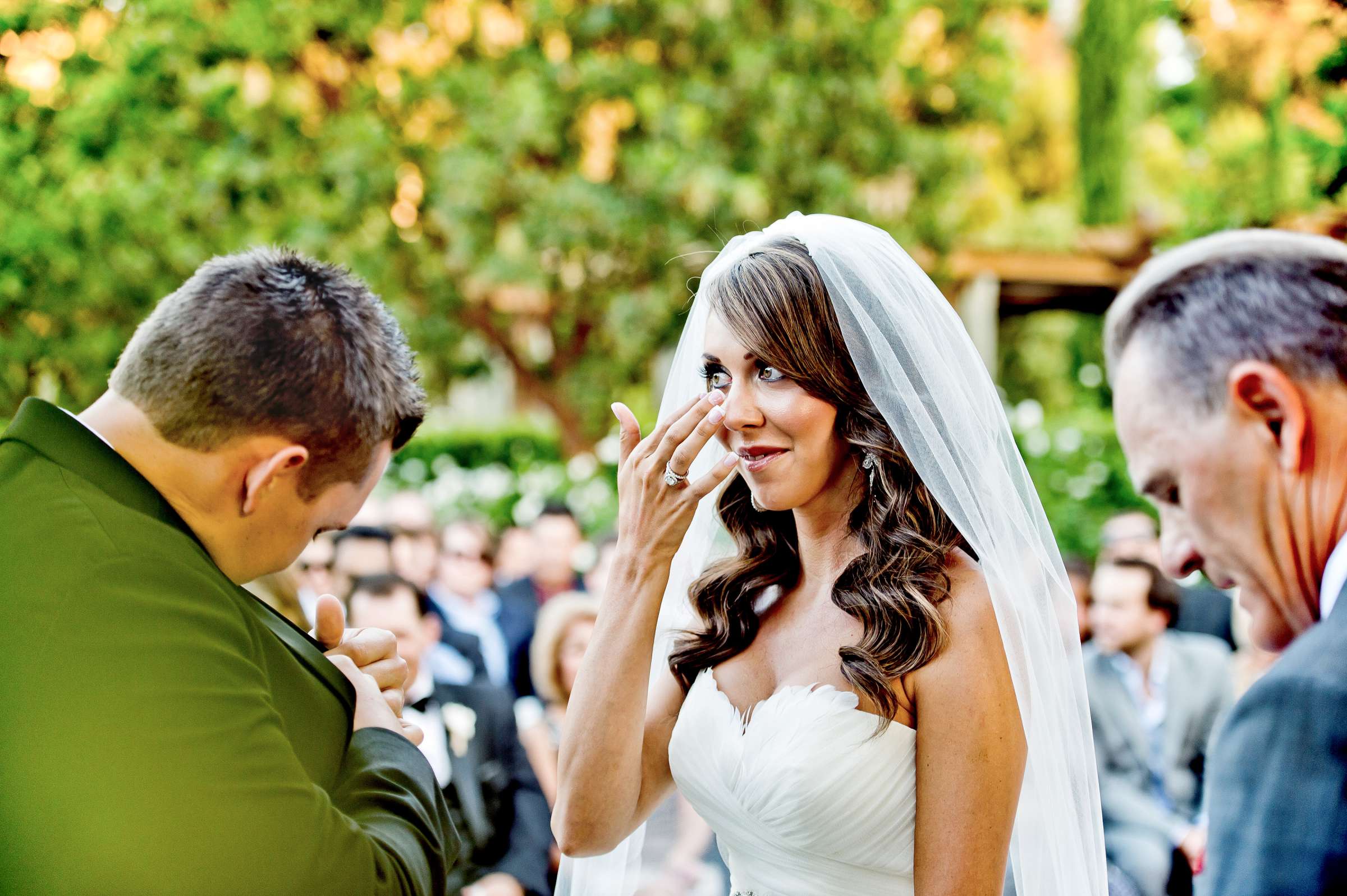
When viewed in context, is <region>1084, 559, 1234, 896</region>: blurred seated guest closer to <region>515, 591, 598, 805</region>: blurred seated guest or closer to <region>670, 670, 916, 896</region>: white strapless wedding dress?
<region>515, 591, 598, 805</region>: blurred seated guest

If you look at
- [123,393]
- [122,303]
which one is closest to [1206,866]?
[123,393]

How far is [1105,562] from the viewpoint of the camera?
Result: 5609 millimetres

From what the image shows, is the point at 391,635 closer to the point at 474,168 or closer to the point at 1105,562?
the point at 1105,562

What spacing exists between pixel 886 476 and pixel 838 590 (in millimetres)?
276

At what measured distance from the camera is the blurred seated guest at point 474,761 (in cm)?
466

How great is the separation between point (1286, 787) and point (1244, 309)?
2.11 feet

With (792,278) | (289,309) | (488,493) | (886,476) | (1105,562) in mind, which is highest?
(289,309)

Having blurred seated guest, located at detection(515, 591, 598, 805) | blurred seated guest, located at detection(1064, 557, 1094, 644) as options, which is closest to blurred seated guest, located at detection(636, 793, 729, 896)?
blurred seated guest, located at detection(515, 591, 598, 805)

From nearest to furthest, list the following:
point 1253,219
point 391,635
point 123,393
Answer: point 123,393 → point 391,635 → point 1253,219

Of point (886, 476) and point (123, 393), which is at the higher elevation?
point (123, 393)

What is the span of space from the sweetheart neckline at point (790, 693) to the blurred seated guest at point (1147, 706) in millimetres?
2931

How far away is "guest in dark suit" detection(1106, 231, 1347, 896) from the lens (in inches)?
47.7

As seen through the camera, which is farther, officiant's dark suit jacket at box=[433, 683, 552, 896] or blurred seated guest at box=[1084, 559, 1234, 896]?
blurred seated guest at box=[1084, 559, 1234, 896]

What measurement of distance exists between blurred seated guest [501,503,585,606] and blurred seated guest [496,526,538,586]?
192 millimetres
